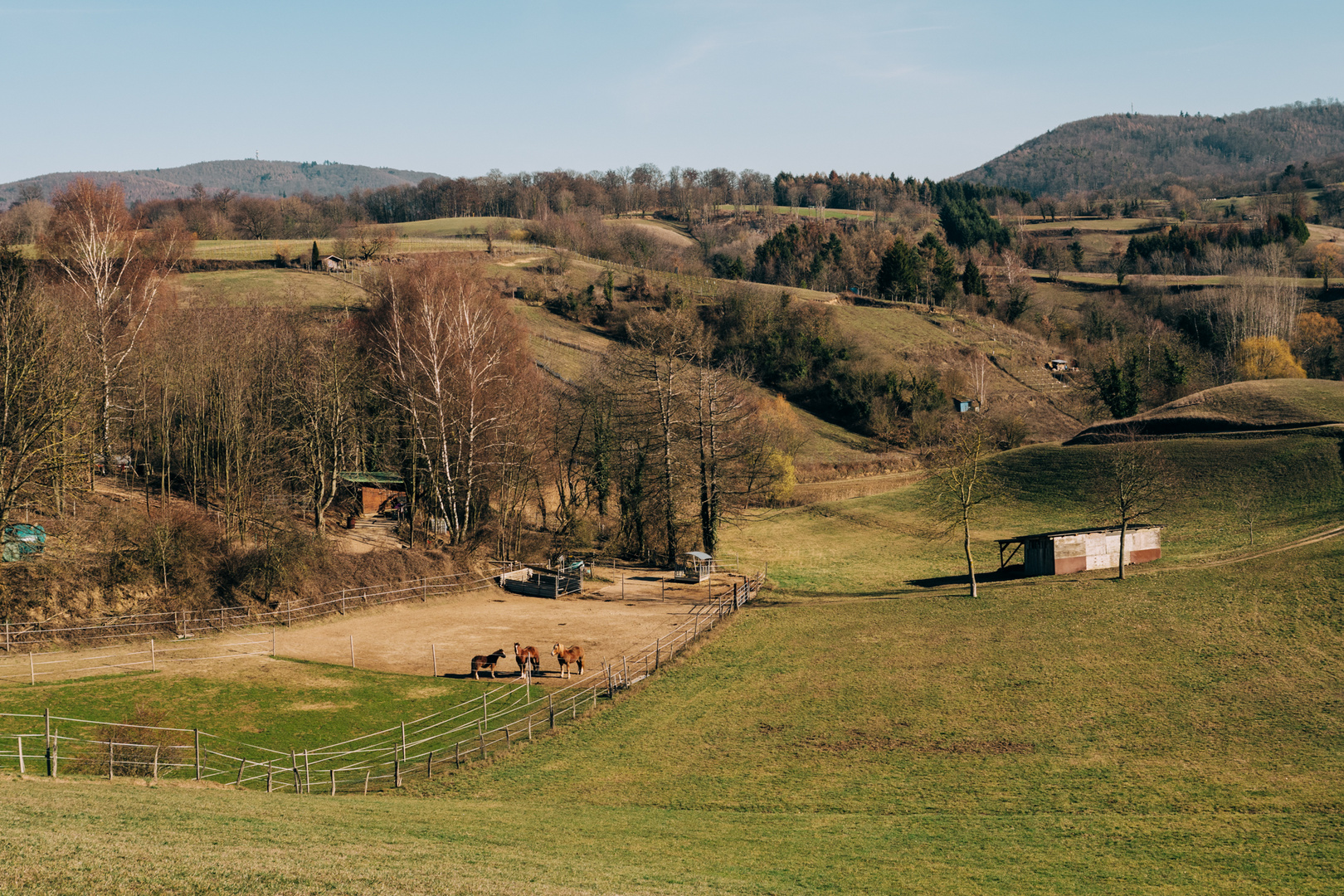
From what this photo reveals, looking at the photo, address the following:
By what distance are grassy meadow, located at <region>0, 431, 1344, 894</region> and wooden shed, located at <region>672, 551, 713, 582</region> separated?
29.6 ft

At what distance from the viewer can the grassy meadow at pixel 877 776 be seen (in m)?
16.5

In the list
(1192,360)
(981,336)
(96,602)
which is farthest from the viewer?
(981,336)

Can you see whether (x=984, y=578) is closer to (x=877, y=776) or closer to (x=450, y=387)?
(x=877, y=776)

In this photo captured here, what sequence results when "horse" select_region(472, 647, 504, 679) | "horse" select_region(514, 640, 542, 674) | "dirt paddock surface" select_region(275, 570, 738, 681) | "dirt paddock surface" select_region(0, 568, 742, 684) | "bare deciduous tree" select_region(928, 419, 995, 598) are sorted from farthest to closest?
"bare deciduous tree" select_region(928, 419, 995, 598)
"dirt paddock surface" select_region(275, 570, 738, 681)
"dirt paddock surface" select_region(0, 568, 742, 684)
"horse" select_region(514, 640, 542, 674)
"horse" select_region(472, 647, 504, 679)

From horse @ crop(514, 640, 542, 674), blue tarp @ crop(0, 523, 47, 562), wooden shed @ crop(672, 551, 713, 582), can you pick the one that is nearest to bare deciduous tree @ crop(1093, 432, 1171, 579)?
wooden shed @ crop(672, 551, 713, 582)

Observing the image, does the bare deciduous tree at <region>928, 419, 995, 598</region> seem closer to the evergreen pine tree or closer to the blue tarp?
the blue tarp

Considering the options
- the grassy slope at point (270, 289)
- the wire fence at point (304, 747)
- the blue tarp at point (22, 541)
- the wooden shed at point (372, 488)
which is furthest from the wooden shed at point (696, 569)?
the grassy slope at point (270, 289)

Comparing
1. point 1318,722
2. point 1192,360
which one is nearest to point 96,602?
point 1318,722

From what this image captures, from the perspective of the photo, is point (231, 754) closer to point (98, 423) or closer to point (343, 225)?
point (98, 423)

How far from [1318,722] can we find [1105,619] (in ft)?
39.5

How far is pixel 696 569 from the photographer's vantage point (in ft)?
182

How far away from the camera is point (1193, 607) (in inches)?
1490

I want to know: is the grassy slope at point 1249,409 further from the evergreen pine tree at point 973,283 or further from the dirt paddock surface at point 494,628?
the evergreen pine tree at point 973,283

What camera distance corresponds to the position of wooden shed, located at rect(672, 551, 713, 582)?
55031 mm
